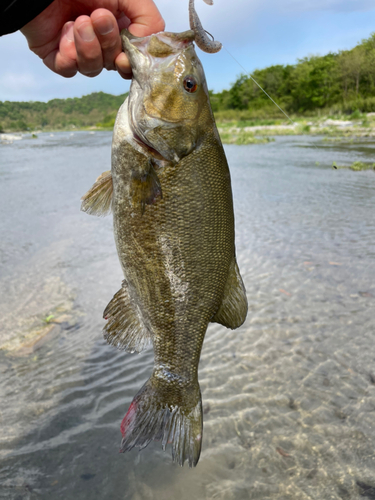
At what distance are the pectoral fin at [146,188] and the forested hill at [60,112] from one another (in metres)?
64.1

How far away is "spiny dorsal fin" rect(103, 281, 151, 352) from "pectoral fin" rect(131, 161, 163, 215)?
1.82 ft

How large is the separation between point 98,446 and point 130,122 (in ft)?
10.5

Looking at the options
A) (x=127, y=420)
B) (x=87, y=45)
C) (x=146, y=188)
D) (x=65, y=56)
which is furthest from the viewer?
(x=65, y=56)

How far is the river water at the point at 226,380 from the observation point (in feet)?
10.9

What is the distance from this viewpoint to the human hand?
195cm

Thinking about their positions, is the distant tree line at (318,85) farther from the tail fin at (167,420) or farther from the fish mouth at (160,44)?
the tail fin at (167,420)

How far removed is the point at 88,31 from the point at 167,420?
221 cm

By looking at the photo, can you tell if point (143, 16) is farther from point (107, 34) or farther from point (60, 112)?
point (60, 112)

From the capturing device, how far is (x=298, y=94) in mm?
74375

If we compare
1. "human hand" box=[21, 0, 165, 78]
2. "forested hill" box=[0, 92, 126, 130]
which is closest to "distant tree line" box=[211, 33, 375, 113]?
"forested hill" box=[0, 92, 126, 130]

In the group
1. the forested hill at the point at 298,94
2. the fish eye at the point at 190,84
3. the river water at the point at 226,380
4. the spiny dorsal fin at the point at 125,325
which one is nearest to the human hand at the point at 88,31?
the fish eye at the point at 190,84

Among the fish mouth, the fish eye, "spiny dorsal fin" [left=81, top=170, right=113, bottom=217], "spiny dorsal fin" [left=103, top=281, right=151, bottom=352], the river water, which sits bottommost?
the river water

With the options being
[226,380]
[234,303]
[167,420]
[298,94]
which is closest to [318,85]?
[298,94]

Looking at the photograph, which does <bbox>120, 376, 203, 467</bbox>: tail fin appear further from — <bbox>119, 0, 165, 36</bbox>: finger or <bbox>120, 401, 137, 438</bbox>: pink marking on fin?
<bbox>119, 0, 165, 36</bbox>: finger
